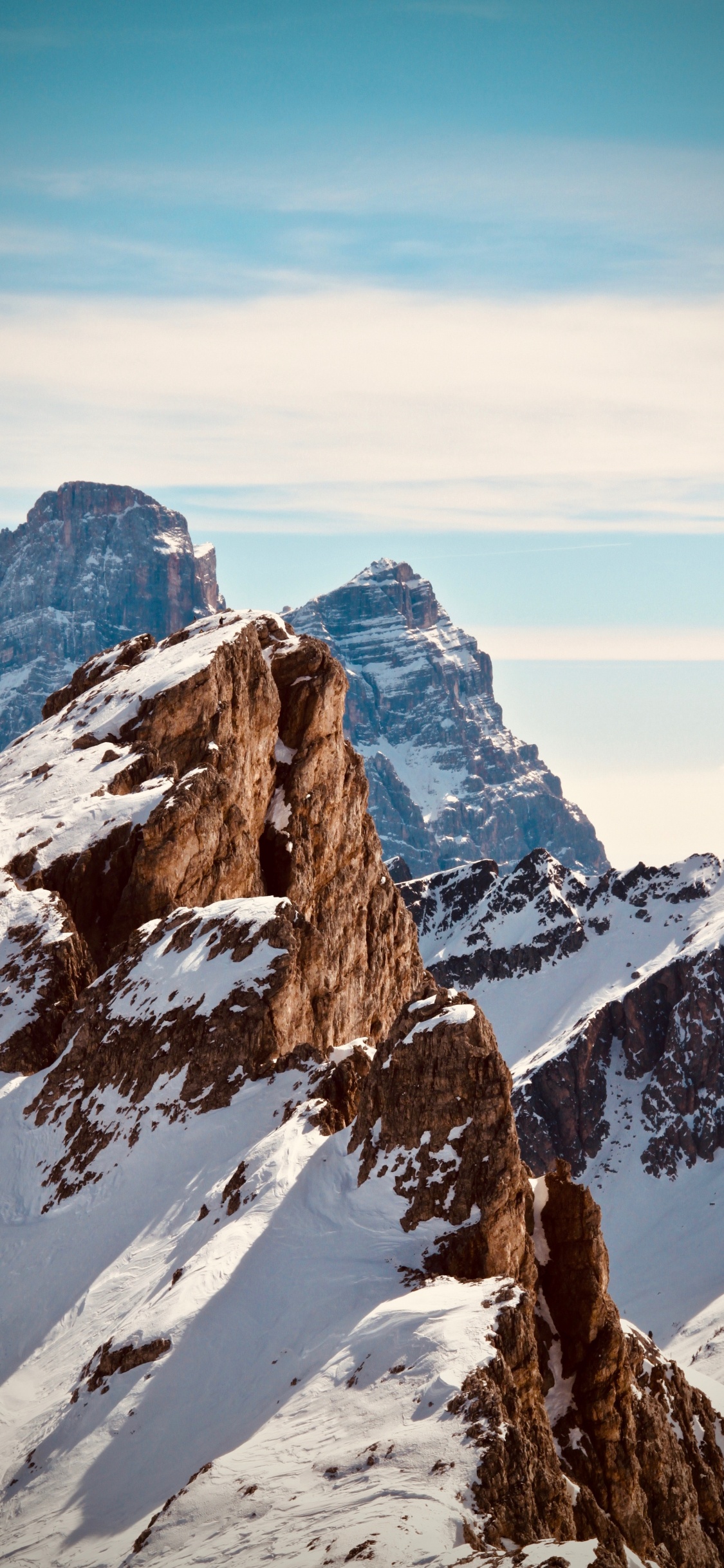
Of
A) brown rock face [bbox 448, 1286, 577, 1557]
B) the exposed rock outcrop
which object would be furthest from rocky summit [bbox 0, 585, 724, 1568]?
the exposed rock outcrop

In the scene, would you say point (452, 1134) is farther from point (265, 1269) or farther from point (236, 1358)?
point (236, 1358)

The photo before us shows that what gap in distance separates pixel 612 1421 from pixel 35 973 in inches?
1605

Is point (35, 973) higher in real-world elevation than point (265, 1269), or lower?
higher

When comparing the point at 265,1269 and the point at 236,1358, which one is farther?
the point at 265,1269

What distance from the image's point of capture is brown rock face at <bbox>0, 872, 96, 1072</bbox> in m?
71.8

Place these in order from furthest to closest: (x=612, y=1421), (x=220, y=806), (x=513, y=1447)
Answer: (x=220, y=806) < (x=612, y=1421) < (x=513, y=1447)

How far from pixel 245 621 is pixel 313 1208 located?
6096cm

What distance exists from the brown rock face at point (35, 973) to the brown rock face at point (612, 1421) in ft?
107

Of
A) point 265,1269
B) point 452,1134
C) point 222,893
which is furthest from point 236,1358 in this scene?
point 222,893

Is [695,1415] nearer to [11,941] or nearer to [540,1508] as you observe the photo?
[540,1508]

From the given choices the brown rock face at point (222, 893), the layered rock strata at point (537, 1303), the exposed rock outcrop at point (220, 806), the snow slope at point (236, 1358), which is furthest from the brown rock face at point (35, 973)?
the layered rock strata at point (537, 1303)

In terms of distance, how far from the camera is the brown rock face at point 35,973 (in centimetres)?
7175

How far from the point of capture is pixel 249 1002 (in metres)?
65.1

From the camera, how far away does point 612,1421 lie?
145 ft
